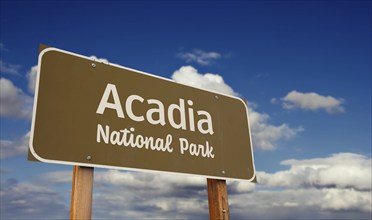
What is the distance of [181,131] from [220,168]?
0.62 meters

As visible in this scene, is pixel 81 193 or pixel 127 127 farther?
pixel 127 127

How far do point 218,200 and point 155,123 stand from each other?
1085mm

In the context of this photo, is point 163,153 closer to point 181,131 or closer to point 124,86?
point 181,131

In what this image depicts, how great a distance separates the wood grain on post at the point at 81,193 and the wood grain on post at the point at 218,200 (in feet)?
4.58

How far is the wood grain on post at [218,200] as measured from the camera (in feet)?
12.0

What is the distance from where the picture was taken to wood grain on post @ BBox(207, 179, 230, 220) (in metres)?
3.65

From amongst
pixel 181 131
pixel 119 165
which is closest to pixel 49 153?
pixel 119 165

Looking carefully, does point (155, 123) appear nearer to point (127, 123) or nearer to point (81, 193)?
point (127, 123)

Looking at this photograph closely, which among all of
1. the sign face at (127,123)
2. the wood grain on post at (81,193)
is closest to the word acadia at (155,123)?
the sign face at (127,123)

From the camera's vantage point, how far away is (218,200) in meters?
3.68

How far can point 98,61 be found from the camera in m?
3.35

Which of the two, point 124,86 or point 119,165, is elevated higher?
point 124,86

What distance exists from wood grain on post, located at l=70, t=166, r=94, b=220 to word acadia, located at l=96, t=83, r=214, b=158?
0.31 meters

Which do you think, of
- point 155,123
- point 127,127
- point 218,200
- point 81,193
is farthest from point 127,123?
point 218,200
